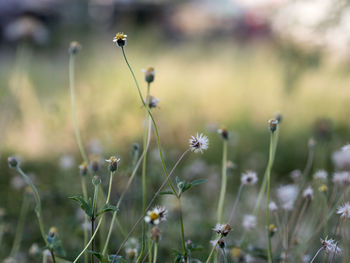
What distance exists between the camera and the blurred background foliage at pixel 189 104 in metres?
2.08

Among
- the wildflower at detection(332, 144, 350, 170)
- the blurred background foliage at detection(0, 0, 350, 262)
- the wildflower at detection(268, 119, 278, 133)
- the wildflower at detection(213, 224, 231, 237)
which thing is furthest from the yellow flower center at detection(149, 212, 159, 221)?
the wildflower at detection(332, 144, 350, 170)

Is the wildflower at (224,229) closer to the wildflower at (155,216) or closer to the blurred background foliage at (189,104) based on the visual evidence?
the wildflower at (155,216)

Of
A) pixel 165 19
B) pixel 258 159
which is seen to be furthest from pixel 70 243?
pixel 165 19

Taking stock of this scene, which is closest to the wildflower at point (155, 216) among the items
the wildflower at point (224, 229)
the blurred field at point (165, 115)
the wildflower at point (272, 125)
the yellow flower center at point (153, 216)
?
the yellow flower center at point (153, 216)

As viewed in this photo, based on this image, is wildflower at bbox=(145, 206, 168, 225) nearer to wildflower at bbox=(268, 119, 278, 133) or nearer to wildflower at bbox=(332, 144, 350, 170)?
wildflower at bbox=(268, 119, 278, 133)

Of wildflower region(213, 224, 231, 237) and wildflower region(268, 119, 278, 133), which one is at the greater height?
wildflower region(268, 119, 278, 133)

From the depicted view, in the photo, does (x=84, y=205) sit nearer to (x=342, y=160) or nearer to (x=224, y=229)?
(x=224, y=229)

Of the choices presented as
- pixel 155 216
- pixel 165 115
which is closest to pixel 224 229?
pixel 155 216

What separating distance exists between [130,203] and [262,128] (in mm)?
1706

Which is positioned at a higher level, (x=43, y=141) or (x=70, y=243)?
(x=43, y=141)

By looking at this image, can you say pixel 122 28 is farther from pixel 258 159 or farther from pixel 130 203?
pixel 130 203

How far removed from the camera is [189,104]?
11.4 feet

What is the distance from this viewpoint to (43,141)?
8.91ft

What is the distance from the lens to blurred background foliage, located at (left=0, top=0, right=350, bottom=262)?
2.08 meters
